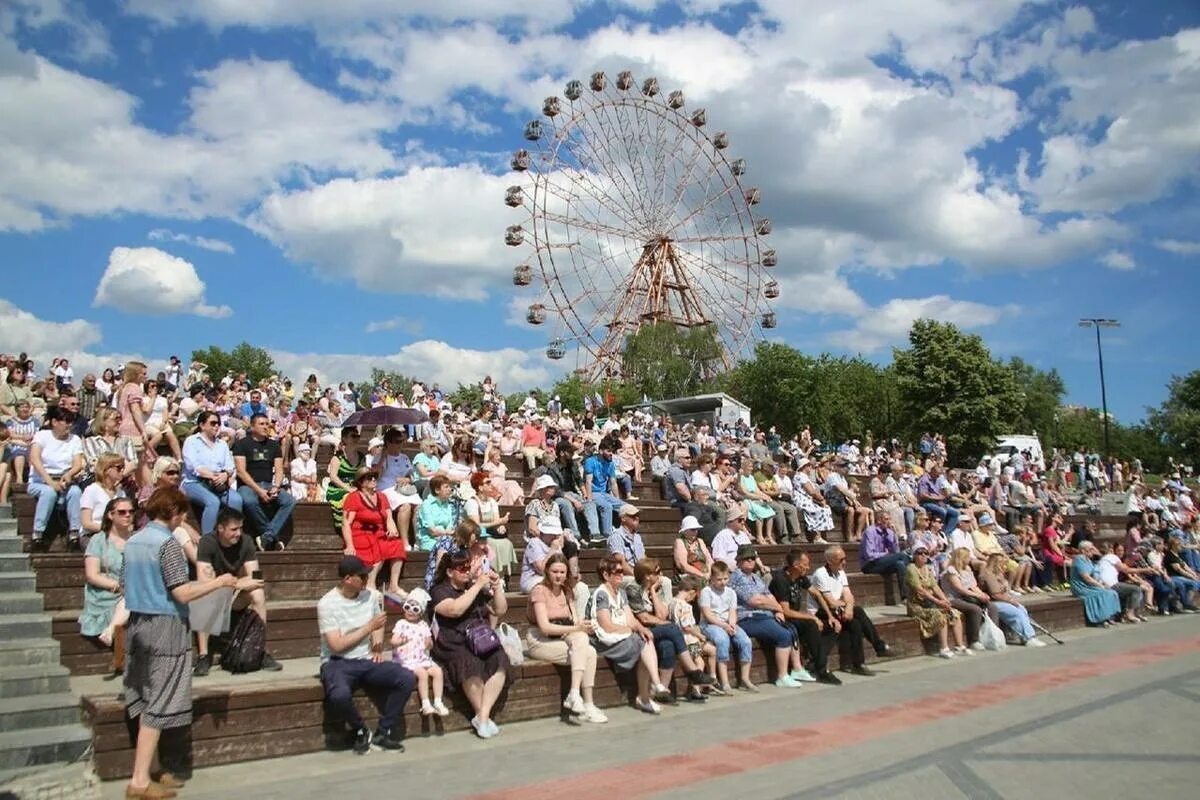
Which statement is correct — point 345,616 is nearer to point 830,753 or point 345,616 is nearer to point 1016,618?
point 830,753

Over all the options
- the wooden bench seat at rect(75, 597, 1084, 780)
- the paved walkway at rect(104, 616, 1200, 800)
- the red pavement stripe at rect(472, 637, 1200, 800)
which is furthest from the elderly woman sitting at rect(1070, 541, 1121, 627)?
the wooden bench seat at rect(75, 597, 1084, 780)

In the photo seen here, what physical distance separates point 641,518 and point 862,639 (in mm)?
3604

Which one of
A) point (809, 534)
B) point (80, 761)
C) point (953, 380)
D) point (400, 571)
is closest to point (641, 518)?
point (809, 534)

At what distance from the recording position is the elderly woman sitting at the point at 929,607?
11.2 metres

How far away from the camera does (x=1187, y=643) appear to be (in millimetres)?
12352

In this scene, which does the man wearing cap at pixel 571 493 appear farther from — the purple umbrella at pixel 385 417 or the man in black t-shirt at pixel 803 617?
the man in black t-shirt at pixel 803 617

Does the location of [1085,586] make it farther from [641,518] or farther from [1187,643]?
[641,518]

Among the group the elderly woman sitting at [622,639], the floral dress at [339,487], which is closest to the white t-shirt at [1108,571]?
the elderly woman sitting at [622,639]

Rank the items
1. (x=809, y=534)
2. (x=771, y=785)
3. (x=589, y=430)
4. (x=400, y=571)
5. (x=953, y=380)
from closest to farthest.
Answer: (x=771, y=785) → (x=400, y=571) → (x=809, y=534) → (x=589, y=430) → (x=953, y=380)

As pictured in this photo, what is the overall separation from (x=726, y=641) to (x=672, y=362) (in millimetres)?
48344

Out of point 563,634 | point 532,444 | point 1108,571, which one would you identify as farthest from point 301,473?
point 1108,571

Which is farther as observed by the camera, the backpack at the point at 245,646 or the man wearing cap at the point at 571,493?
the man wearing cap at the point at 571,493

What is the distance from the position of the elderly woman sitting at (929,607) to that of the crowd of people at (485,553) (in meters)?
0.03

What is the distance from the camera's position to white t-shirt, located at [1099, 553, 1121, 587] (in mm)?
14862
